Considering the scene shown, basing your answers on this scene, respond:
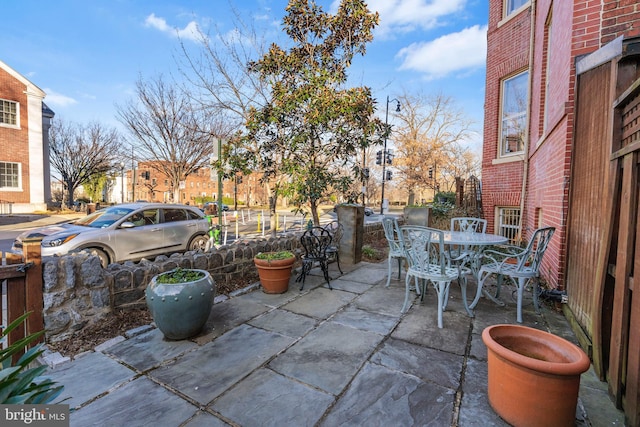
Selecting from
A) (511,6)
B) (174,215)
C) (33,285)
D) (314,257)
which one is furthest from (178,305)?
(511,6)

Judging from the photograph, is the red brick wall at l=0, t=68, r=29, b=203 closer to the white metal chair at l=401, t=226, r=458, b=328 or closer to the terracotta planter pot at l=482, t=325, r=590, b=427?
the white metal chair at l=401, t=226, r=458, b=328

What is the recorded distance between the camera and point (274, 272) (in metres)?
4.36

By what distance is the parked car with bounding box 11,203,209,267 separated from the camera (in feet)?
18.0

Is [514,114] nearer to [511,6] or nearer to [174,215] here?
[511,6]

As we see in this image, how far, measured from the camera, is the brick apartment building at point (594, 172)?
1.95 metres

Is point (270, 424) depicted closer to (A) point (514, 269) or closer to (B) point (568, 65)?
(A) point (514, 269)

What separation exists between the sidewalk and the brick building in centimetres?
194

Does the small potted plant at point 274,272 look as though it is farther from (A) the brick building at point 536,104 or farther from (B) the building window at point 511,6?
(B) the building window at point 511,6

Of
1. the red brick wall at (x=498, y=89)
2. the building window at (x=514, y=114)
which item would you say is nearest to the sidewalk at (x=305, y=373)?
the red brick wall at (x=498, y=89)

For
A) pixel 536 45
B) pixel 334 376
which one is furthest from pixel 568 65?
pixel 334 376

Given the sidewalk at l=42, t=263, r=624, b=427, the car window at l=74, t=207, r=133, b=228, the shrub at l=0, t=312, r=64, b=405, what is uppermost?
the car window at l=74, t=207, r=133, b=228

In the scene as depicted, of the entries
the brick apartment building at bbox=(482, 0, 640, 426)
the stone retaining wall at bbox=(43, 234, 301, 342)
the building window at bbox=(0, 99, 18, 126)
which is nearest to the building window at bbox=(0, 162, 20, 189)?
the building window at bbox=(0, 99, 18, 126)

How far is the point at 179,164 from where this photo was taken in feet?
47.9

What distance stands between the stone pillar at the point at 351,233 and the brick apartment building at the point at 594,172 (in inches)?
128
